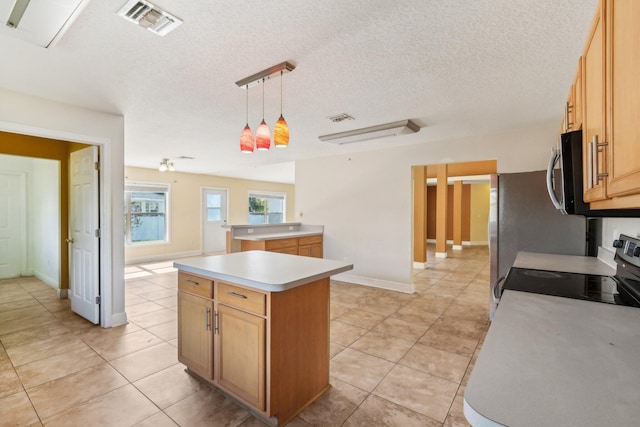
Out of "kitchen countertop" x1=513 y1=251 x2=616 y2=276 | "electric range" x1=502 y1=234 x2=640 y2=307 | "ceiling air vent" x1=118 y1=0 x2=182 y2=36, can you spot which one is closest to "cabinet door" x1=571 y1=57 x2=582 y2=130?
"electric range" x1=502 y1=234 x2=640 y2=307

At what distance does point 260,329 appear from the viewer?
5.51 ft

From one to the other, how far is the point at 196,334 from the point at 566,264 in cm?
279

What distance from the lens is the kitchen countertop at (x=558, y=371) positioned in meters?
0.57

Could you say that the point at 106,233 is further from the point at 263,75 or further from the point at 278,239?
the point at 263,75

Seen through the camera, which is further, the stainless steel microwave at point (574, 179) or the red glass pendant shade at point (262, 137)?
the red glass pendant shade at point (262, 137)

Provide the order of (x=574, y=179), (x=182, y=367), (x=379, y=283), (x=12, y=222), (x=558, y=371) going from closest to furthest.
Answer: (x=558, y=371)
(x=574, y=179)
(x=182, y=367)
(x=379, y=283)
(x=12, y=222)

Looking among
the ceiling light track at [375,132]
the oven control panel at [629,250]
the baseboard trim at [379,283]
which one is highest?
the ceiling light track at [375,132]

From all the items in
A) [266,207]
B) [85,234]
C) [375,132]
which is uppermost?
[375,132]

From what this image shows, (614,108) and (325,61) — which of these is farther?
(325,61)

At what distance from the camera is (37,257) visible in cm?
526

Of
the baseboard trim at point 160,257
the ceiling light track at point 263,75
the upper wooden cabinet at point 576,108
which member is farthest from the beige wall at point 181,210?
the upper wooden cabinet at point 576,108

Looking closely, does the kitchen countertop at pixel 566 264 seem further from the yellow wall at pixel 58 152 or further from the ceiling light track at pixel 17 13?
the yellow wall at pixel 58 152

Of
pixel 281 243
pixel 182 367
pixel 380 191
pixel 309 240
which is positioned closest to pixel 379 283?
pixel 309 240

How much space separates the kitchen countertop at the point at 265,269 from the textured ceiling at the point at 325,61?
4.73 ft
